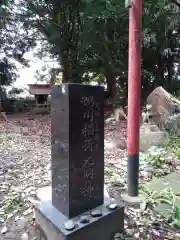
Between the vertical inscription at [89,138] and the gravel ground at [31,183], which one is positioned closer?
the vertical inscription at [89,138]

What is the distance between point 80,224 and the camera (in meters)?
1.58

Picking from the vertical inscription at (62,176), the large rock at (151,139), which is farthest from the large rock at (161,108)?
the vertical inscription at (62,176)

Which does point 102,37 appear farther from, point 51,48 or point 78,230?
point 78,230

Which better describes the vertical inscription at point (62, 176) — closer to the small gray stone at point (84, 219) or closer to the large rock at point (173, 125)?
the small gray stone at point (84, 219)

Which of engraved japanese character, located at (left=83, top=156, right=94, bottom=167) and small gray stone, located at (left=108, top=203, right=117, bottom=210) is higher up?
engraved japanese character, located at (left=83, top=156, right=94, bottom=167)

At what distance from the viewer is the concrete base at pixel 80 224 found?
155 centimetres

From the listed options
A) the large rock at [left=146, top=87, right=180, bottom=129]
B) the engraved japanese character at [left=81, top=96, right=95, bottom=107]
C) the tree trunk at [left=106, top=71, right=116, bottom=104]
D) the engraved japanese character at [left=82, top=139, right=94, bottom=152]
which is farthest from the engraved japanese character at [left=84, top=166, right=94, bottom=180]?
the tree trunk at [left=106, top=71, right=116, bottom=104]

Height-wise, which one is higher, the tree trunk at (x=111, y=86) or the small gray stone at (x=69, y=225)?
the tree trunk at (x=111, y=86)

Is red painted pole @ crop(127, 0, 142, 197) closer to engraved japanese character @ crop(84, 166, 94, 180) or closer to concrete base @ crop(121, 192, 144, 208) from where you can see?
concrete base @ crop(121, 192, 144, 208)

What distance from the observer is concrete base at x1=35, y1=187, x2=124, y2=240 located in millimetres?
1552

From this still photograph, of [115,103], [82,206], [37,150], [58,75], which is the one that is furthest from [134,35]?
[58,75]

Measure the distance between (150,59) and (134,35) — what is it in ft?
24.4

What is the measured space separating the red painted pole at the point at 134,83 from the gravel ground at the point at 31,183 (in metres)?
0.38

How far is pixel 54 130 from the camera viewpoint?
1683 millimetres
